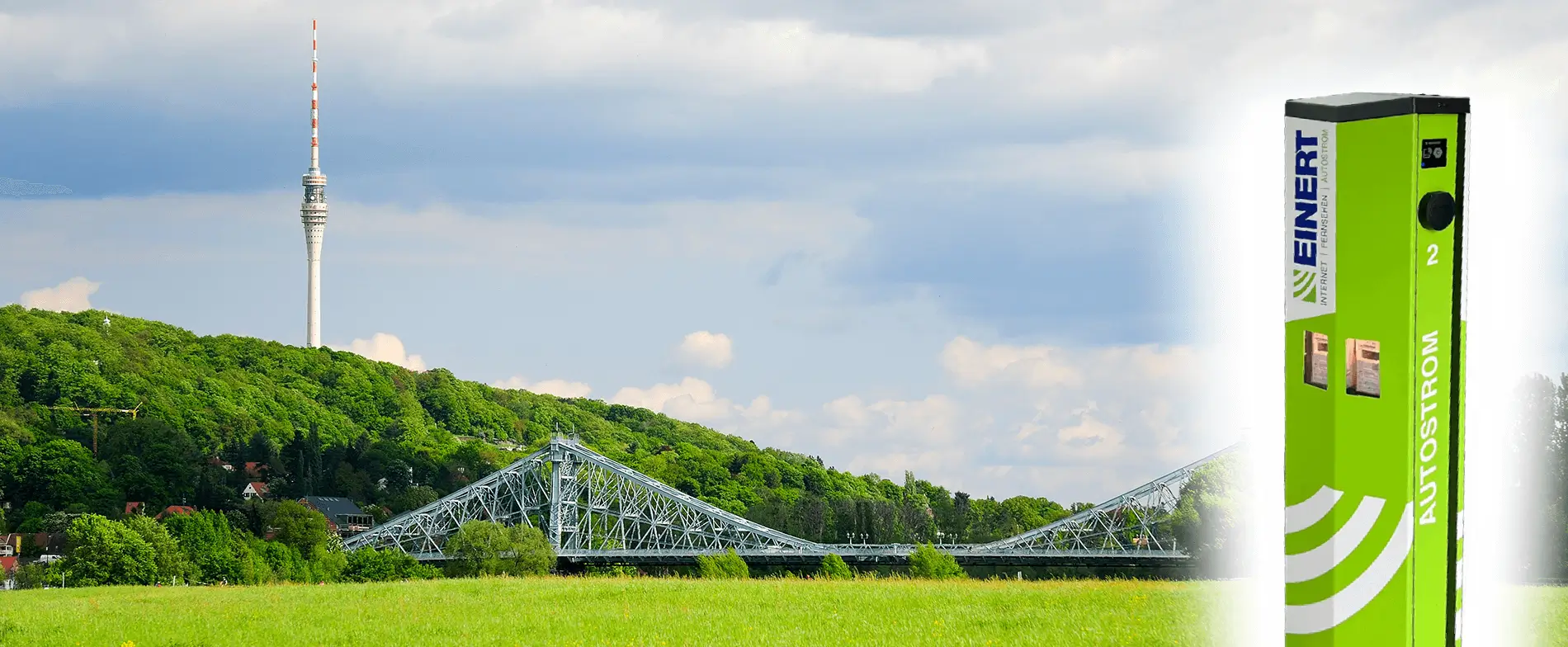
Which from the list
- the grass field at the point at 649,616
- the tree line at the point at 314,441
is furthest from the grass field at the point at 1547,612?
the tree line at the point at 314,441

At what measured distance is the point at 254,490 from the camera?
12194cm

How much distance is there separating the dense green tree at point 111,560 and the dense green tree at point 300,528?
1430 centimetres

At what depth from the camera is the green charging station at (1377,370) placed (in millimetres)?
5578

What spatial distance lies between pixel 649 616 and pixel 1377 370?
54.5 ft

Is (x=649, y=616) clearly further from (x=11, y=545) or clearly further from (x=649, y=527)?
(x=649, y=527)

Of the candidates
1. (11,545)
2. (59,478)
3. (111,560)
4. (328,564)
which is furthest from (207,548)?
(59,478)

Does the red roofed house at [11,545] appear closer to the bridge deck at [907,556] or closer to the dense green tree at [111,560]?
the bridge deck at [907,556]

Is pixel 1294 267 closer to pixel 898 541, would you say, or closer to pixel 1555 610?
pixel 1555 610

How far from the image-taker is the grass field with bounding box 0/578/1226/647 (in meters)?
17.0

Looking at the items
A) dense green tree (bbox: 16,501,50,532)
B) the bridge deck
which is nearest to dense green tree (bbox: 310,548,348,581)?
the bridge deck

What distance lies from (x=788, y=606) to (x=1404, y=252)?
1697 centimetres

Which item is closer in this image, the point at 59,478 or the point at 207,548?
the point at 207,548

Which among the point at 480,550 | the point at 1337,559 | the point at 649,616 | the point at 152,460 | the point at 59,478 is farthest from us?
the point at 152,460

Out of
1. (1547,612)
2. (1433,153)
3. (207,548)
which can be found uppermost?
(1433,153)
